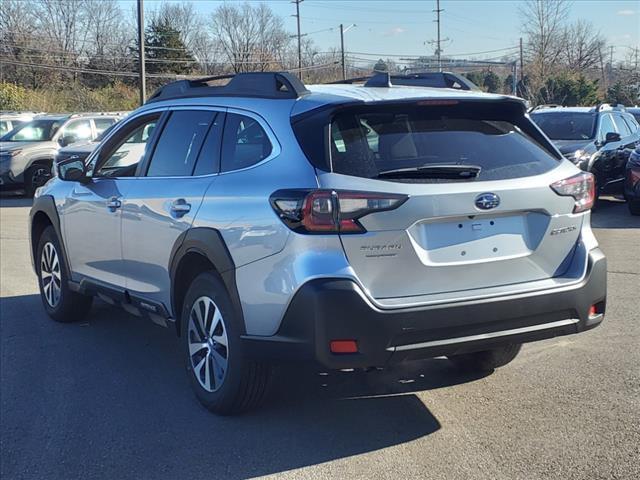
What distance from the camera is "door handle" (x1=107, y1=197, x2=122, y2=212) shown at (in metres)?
5.27

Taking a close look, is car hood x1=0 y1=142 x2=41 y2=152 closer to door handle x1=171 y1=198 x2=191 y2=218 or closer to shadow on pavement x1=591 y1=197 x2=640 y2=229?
shadow on pavement x1=591 y1=197 x2=640 y2=229

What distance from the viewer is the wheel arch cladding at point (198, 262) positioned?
3961 mm

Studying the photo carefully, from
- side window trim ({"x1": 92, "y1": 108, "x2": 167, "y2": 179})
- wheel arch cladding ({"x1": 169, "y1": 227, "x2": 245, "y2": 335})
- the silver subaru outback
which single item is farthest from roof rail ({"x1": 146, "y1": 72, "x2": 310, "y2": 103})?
wheel arch cladding ({"x1": 169, "y1": 227, "x2": 245, "y2": 335})

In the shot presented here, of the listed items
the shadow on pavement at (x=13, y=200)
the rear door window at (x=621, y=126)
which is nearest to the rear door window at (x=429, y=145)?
the rear door window at (x=621, y=126)

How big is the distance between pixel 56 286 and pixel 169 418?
271cm

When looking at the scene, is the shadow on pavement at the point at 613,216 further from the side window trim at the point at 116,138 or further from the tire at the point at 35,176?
the tire at the point at 35,176

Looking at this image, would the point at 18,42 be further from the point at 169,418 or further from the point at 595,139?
the point at 169,418

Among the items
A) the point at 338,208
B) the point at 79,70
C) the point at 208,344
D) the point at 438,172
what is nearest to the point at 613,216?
the point at 438,172

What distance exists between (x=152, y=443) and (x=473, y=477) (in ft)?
5.69

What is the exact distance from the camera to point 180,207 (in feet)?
14.8

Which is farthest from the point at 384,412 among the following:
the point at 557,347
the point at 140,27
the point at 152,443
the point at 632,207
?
the point at 140,27

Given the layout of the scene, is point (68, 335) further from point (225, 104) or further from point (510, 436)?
point (510, 436)

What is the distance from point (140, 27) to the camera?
27.8 m

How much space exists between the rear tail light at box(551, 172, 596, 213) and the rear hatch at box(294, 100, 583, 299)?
0.03 meters
